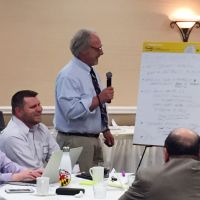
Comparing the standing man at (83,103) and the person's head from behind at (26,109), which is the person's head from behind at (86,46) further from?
the person's head from behind at (26,109)

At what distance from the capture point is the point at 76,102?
3854 millimetres

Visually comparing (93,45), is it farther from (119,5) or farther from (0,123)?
(119,5)

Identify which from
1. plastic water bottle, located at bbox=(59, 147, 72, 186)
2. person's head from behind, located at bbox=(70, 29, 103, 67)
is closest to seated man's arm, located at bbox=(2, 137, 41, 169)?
plastic water bottle, located at bbox=(59, 147, 72, 186)

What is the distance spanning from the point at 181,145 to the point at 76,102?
1.75 meters

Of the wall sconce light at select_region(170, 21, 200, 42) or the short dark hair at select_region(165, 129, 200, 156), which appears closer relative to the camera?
the short dark hair at select_region(165, 129, 200, 156)

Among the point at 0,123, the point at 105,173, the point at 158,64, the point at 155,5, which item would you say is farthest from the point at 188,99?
the point at 155,5

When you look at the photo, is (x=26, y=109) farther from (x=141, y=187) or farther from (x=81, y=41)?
(x=141, y=187)

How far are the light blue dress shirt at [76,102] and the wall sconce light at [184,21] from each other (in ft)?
8.39

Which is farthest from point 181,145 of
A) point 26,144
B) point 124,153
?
point 124,153

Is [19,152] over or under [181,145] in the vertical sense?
under

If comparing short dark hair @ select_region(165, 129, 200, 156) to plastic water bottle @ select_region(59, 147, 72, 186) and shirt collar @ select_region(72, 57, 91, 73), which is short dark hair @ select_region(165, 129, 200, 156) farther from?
shirt collar @ select_region(72, 57, 91, 73)

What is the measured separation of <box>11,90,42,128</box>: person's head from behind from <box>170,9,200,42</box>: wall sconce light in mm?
3171

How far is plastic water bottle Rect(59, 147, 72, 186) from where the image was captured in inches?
114

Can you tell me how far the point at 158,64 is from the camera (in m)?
4.03
